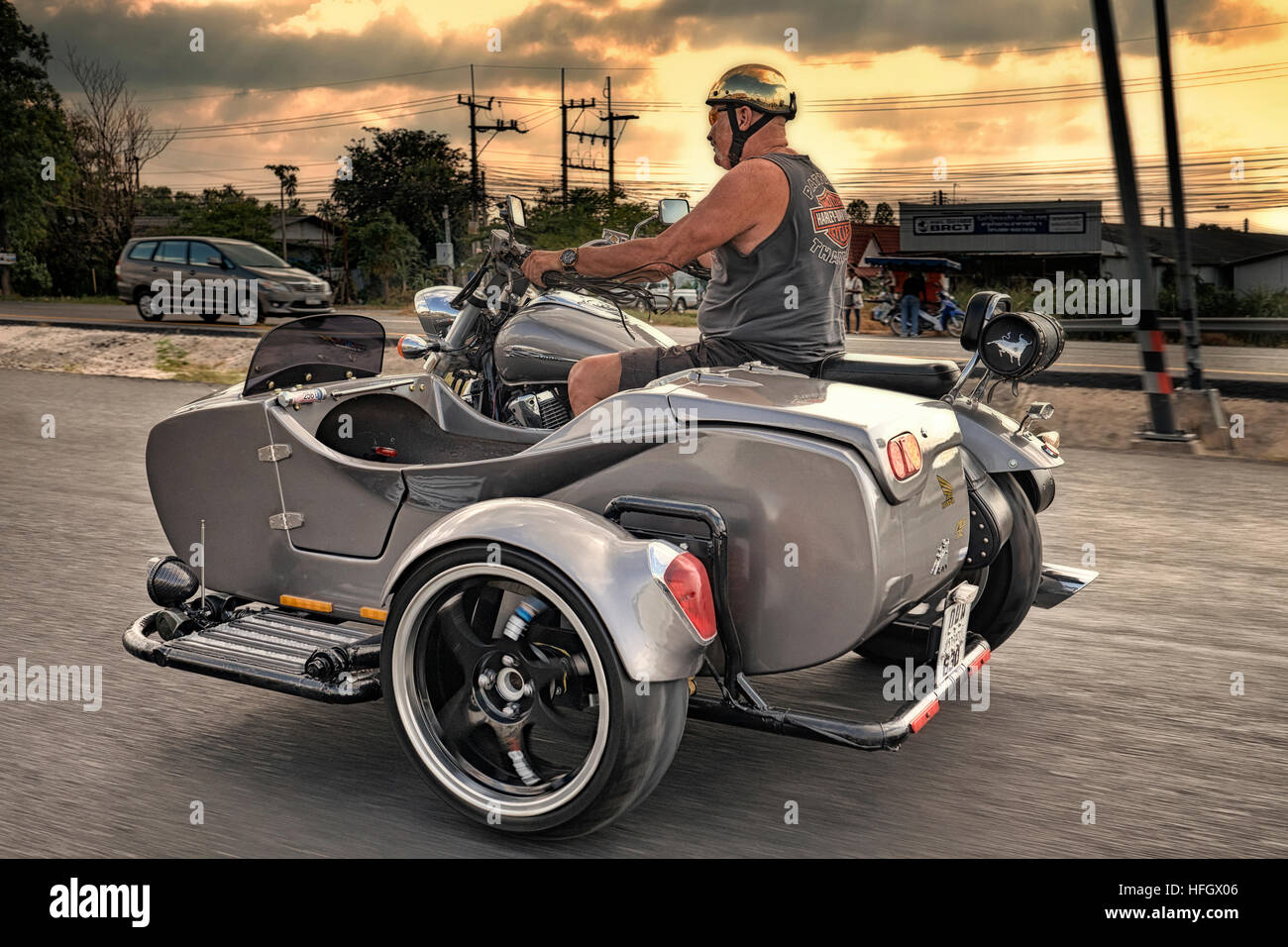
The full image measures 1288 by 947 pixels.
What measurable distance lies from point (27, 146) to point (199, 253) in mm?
26892

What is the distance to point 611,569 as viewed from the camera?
294 cm

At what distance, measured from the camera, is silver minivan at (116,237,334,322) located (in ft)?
75.0

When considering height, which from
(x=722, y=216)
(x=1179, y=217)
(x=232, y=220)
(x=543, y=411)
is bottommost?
(x=543, y=411)

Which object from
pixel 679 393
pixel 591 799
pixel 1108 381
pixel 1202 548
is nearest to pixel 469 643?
pixel 591 799

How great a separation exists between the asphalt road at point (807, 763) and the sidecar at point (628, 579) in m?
0.28

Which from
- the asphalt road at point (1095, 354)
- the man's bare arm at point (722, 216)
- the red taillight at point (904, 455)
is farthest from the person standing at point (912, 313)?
the red taillight at point (904, 455)

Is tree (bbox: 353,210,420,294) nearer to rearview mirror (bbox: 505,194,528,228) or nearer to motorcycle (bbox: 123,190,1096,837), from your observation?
rearview mirror (bbox: 505,194,528,228)

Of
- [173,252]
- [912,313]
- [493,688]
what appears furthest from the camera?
Answer: [912,313]

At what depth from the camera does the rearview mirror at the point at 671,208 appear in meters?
4.23

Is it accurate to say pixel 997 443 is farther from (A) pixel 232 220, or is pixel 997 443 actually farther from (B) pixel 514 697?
(A) pixel 232 220

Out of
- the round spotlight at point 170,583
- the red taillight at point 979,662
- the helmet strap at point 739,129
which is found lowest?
the red taillight at point 979,662

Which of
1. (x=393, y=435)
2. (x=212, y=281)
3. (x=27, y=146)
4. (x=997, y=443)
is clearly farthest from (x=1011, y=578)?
(x=27, y=146)

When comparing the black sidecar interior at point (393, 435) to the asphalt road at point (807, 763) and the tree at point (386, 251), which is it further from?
the tree at point (386, 251)
